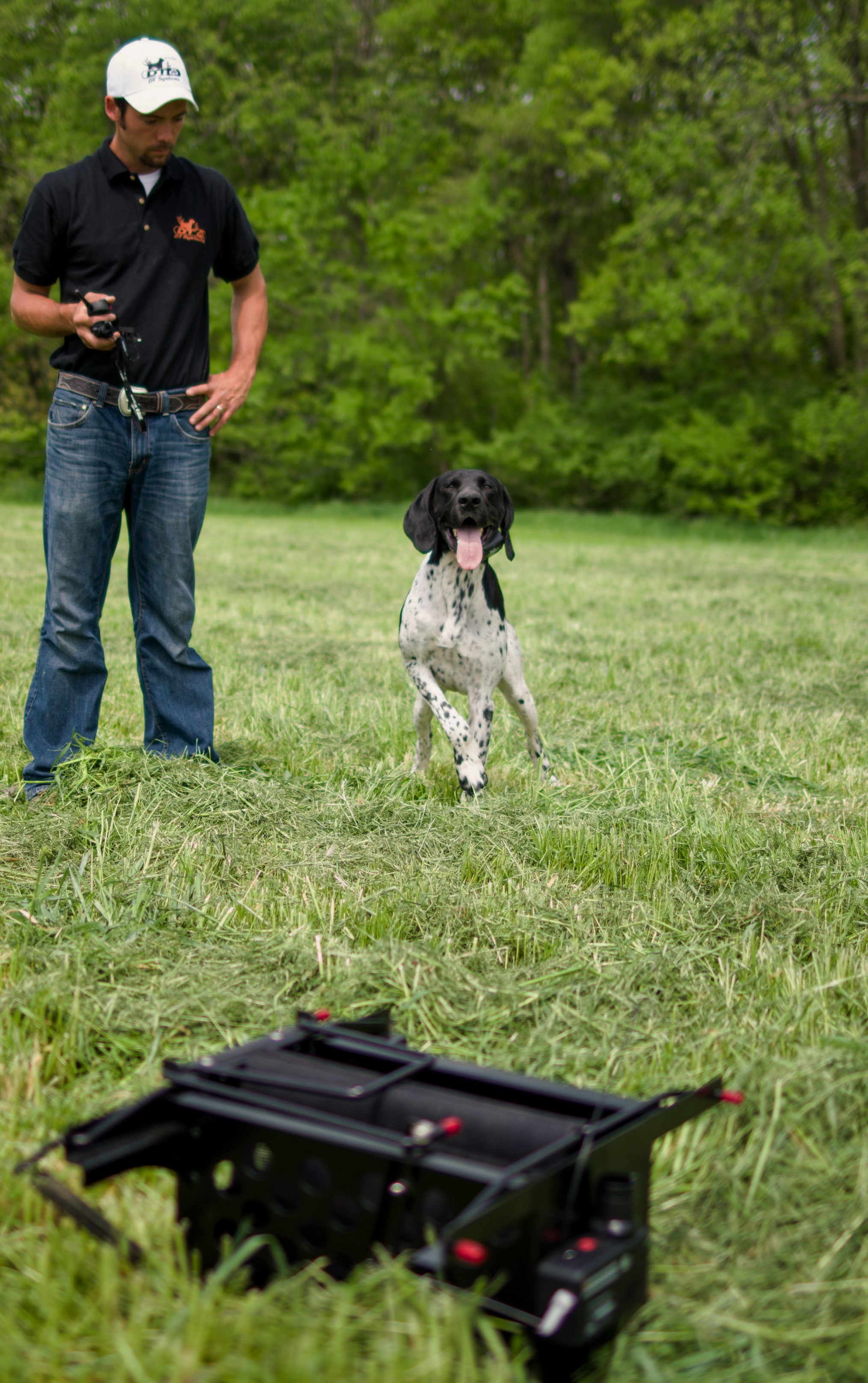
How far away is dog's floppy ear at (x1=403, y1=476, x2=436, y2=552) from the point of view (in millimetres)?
4621

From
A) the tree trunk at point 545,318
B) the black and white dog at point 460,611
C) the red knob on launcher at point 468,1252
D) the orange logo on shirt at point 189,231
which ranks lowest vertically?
the red knob on launcher at point 468,1252

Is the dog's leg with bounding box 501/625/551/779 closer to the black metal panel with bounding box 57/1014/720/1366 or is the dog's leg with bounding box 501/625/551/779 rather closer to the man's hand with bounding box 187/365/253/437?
the man's hand with bounding box 187/365/253/437

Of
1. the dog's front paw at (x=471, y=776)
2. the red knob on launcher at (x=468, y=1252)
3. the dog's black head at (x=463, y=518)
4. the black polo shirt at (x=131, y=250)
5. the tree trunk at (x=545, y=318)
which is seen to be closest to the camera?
the red knob on launcher at (x=468, y=1252)

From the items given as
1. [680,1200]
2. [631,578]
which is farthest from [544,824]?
[631,578]

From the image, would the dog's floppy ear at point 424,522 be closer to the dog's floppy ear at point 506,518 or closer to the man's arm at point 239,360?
the dog's floppy ear at point 506,518

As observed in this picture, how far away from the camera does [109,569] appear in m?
4.43

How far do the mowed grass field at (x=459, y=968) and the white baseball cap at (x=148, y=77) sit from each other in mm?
2255

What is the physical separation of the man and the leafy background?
2228 cm

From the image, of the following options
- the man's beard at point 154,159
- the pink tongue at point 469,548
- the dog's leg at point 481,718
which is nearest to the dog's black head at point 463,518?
the pink tongue at point 469,548

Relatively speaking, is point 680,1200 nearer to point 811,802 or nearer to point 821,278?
point 811,802

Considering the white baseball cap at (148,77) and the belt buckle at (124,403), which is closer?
the white baseball cap at (148,77)

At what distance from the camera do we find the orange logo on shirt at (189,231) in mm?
4281

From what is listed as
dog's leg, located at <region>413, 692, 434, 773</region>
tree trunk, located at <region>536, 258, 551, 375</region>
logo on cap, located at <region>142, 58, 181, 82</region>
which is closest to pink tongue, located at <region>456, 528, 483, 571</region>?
dog's leg, located at <region>413, 692, 434, 773</region>

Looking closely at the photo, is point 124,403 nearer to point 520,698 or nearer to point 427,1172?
point 520,698
